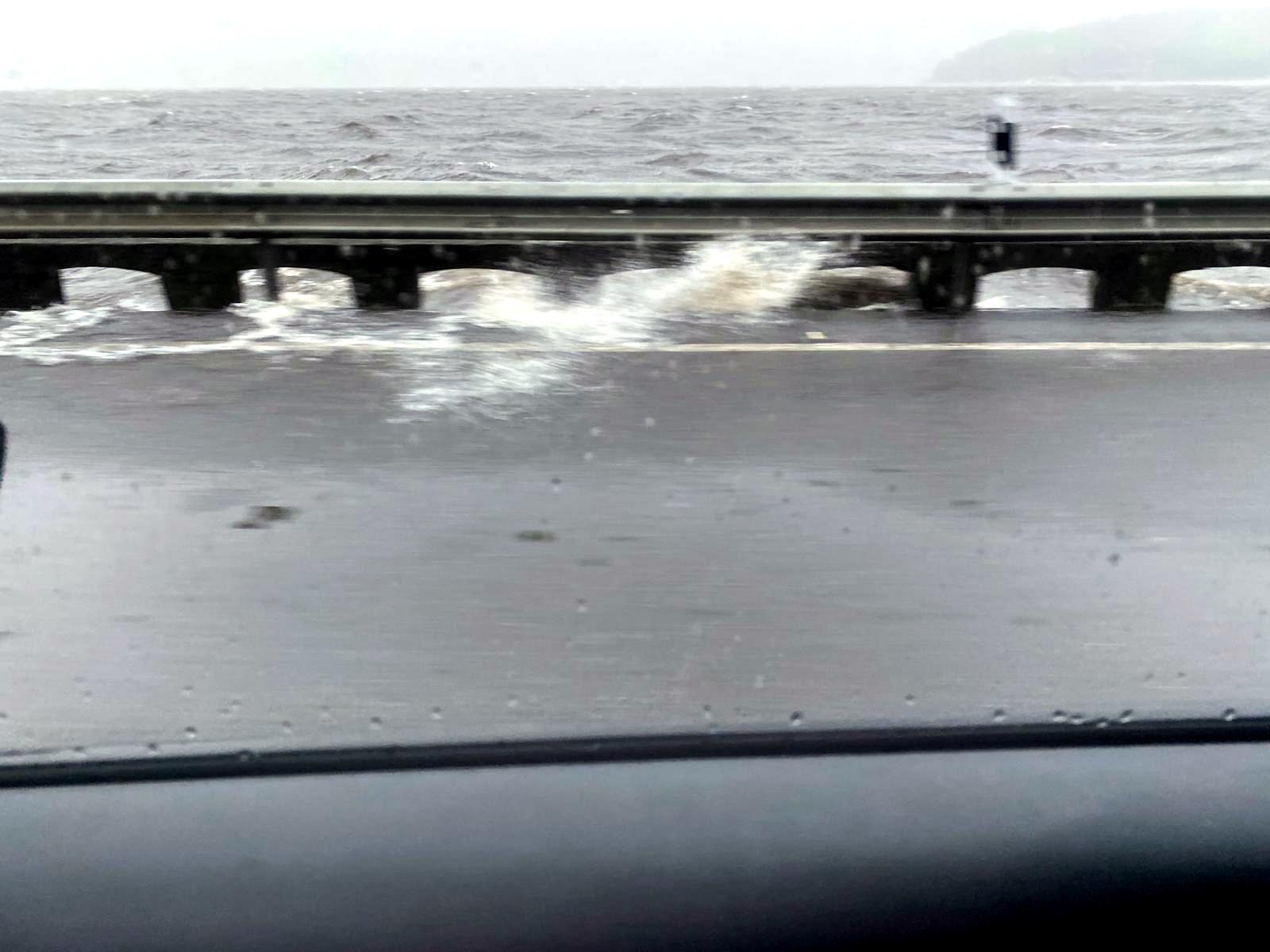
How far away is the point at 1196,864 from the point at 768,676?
149cm

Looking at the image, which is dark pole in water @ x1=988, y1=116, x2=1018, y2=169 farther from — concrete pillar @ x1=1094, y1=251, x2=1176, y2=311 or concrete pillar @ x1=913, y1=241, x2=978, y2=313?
concrete pillar @ x1=1094, y1=251, x2=1176, y2=311

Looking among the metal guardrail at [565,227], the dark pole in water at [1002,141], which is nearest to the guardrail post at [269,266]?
the metal guardrail at [565,227]

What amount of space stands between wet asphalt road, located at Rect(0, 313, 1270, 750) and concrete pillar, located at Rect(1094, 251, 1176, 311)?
1.85m

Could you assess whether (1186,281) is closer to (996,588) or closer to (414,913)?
(996,588)

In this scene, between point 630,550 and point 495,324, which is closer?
point 630,550

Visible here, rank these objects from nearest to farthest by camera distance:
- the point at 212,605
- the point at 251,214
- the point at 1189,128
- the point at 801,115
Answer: the point at 212,605 → the point at 251,214 → the point at 1189,128 → the point at 801,115

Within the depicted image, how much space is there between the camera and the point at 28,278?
9.21 meters

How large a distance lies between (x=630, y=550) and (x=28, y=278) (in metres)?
6.54

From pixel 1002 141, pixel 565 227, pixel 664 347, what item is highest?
pixel 1002 141

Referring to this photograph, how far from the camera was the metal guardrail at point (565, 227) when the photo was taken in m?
9.02

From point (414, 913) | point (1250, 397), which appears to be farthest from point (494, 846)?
point (1250, 397)

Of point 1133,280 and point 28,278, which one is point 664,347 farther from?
point 28,278

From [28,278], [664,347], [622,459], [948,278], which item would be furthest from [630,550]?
[28,278]

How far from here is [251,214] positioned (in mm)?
9008
